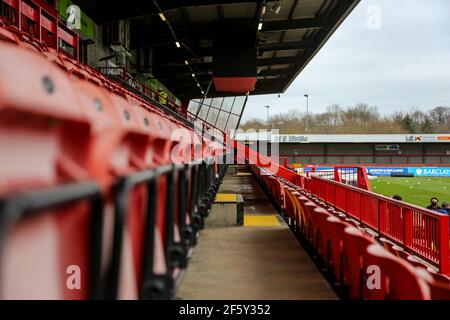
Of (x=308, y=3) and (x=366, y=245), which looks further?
(x=308, y=3)

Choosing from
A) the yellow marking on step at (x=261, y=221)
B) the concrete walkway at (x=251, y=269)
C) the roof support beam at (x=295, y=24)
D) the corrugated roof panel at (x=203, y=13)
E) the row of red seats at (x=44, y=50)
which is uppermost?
the corrugated roof panel at (x=203, y=13)

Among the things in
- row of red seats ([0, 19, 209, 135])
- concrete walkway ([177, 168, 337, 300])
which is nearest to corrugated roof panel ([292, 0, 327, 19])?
row of red seats ([0, 19, 209, 135])

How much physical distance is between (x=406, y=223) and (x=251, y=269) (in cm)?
238

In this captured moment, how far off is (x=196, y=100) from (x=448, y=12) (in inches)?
1223

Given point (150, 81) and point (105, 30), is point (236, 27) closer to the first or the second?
point (105, 30)

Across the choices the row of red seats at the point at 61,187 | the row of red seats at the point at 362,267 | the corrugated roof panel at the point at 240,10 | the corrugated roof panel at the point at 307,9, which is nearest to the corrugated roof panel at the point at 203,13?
the corrugated roof panel at the point at 240,10

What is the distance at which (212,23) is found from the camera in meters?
17.0

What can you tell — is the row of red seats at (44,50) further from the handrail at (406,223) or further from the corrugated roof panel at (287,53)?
the corrugated roof panel at (287,53)

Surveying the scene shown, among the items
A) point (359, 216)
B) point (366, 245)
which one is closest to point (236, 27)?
point (359, 216)

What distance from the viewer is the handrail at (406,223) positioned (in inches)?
162

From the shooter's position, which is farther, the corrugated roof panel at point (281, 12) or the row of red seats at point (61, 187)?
the corrugated roof panel at point (281, 12)

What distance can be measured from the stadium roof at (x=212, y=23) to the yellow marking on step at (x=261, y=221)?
28.2 ft

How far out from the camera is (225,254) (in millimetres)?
3686

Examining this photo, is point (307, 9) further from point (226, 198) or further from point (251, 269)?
point (251, 269)
